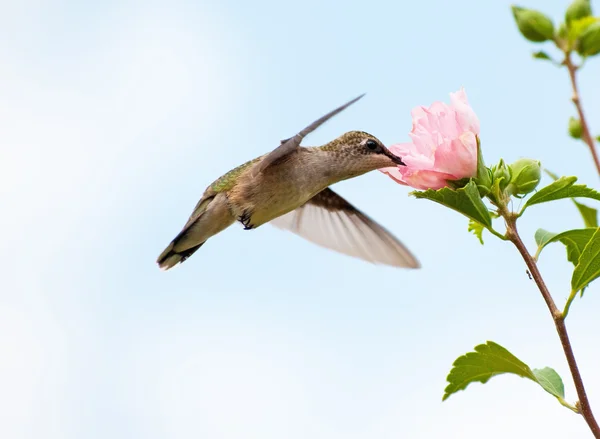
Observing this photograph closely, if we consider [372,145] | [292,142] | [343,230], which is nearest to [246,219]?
[292,142]

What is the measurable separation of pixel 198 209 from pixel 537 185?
2.89 m

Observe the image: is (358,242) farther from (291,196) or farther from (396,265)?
(291,196)

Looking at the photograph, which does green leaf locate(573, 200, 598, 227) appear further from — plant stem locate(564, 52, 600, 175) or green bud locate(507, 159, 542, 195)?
plant stem locate(564, 52, 600, 175)

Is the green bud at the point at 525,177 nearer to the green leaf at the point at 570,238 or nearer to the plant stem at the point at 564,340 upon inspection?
the green leaf at the point at 570,238

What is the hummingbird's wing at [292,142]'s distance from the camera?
12.7 ft

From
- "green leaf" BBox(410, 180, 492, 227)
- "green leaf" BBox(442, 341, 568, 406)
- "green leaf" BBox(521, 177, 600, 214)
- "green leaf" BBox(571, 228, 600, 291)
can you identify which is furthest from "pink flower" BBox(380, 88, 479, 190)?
"green leaf" BBox(442, 341, 568, 406)

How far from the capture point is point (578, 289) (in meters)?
2.73

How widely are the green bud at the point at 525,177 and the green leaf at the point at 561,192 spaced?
0.06m

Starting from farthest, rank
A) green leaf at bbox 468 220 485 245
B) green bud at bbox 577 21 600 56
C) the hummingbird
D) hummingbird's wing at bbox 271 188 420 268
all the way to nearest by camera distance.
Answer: hummingbird's wing at bbox 271 188 420 268, the hummingbird, green leaf at bbox 468 220 485 245, green bud at bbox 577 21 600 56

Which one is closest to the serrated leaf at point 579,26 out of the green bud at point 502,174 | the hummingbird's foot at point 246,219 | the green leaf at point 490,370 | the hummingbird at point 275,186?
the green bud at point 502,174

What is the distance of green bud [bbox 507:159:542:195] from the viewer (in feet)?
9.38

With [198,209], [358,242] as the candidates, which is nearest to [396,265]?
[358,242]

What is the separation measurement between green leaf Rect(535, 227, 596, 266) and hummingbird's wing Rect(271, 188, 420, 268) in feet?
7.26

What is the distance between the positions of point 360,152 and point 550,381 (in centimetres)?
239
